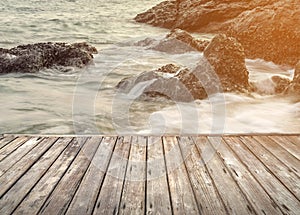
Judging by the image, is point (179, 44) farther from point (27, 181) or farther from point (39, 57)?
point (27, 181)

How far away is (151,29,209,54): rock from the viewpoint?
42.9ft

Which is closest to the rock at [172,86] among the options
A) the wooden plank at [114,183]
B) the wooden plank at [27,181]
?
the wooden plank at [114,183]

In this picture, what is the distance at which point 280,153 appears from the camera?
12.4 feet

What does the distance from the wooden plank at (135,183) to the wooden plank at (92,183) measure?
24cm

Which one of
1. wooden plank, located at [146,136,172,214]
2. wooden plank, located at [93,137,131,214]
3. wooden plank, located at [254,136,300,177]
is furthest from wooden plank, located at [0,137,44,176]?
wooden plank, located at [254,136,300,177]

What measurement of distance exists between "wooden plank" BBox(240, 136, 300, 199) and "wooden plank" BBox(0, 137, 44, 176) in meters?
2.63

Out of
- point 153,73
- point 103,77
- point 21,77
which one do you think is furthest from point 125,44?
point 153,73

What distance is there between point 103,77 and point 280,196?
812cm

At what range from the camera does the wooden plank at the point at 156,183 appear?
8.60ft

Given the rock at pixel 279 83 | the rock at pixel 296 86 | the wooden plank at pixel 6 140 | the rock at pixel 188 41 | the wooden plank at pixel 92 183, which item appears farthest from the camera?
the rock at pixel 188 41

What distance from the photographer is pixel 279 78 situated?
8.50m

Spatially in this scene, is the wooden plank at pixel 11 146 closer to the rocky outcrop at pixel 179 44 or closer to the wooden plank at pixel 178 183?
the wooden plank at pixel 178 183

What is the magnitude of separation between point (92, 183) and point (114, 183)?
200 mm

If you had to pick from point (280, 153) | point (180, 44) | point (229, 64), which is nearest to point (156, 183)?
point (280, 153)
